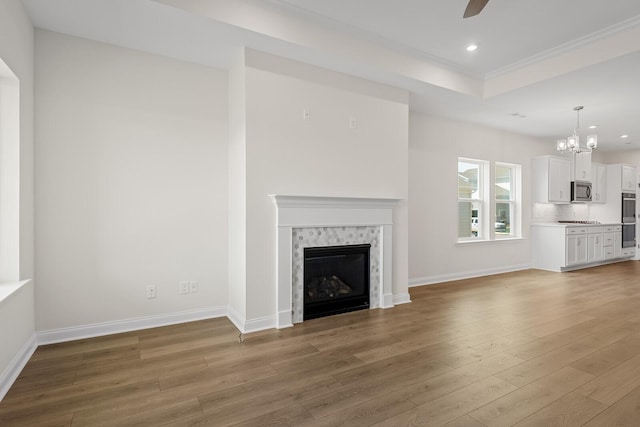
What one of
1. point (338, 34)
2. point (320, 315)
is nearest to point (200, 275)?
point (320, 315)

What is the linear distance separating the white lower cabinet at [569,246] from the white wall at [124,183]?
621 cm

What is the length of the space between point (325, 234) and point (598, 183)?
768 centimetres

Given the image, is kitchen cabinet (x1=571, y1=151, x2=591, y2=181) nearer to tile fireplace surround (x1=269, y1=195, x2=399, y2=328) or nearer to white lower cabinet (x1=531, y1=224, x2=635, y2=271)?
white lower cabinet (x1=531, y1=224, x2=635, y2=271)

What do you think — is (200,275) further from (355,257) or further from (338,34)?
(338,34)

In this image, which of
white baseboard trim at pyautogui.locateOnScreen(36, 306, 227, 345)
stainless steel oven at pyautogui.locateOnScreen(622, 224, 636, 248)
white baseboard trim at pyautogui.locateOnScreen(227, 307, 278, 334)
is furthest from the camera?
stainless steel oven at pyautogui.locateOnScreen(622, 224, 636, 248)

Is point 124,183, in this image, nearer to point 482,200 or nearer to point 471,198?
point 471,198

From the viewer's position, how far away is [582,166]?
712 centimetres

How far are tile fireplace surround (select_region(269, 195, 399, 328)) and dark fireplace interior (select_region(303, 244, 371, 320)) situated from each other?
8 centimetres

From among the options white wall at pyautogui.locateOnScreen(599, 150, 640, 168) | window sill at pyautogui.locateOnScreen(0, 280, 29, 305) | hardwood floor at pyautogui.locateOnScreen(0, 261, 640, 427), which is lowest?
hardwood floor at pyautogui.locateOnScreen(0, 261, 640, 427)

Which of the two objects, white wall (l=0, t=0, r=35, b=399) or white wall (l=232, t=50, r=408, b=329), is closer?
white wall (l=0, t=0, r=35, b=399)

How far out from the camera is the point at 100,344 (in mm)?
2865

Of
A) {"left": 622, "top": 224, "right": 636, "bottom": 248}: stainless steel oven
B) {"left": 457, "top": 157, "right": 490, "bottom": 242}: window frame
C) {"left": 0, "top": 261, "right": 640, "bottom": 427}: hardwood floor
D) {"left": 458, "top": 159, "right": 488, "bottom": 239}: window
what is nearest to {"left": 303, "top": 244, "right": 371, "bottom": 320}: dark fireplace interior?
{"left": 0, "top": 261, "right": 640, "bottom": 427}: hardwood floor

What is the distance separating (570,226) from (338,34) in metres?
5.88

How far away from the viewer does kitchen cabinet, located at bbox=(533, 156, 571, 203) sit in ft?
22.0
